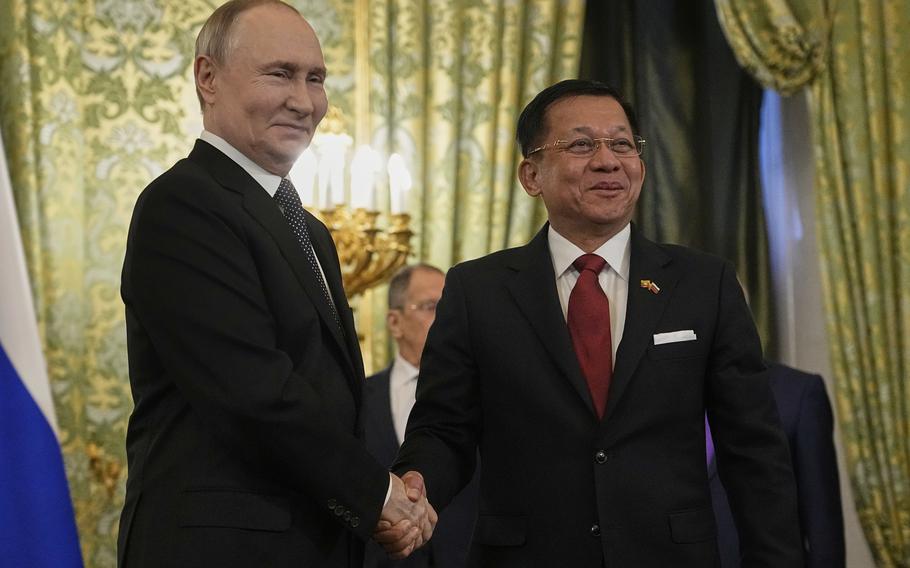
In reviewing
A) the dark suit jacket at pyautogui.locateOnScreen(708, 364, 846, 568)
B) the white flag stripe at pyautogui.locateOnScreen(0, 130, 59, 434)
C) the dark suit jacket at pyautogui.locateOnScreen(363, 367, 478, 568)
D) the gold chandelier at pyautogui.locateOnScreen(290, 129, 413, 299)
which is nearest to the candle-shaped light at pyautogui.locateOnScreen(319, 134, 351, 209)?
the gold chandelier at pyautogui.locateOnScreen(290, 129, 413, 299)

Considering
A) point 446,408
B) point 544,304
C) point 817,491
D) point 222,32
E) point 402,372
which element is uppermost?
point 222,32

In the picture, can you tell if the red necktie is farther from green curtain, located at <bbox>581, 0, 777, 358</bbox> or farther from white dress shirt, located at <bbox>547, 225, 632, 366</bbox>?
green curtain, located at <bbox>581, 0, 777, 358</bbox>

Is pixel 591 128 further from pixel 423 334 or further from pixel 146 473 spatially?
pixel 423 334

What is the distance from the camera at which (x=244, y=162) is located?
2434mm

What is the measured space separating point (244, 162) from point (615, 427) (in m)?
0.93

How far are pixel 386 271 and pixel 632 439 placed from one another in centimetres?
268

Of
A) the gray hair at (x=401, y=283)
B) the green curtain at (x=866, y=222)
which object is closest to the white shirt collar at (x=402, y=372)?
the gray hair at (x=401, y=283)

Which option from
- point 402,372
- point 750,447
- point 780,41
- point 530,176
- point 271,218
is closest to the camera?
point 271,218

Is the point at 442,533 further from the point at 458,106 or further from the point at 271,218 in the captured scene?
the point at 458,106

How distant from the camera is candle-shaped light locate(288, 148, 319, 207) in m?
4.80

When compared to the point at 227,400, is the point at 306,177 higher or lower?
higher

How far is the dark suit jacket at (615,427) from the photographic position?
2.51 m

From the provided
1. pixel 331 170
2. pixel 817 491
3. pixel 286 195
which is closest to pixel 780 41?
pixel 331 170

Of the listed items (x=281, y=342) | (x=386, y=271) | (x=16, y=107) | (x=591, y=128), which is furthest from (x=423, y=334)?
(x=281, y=342)
